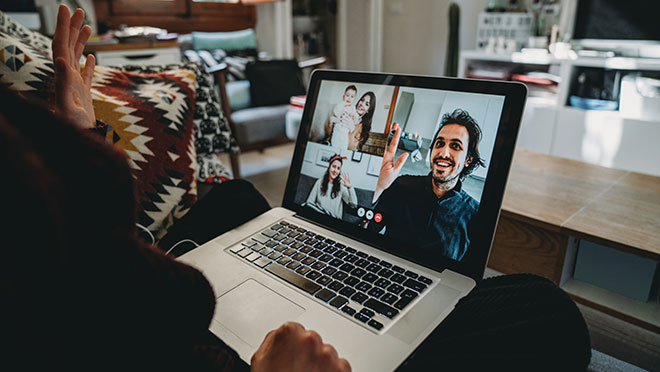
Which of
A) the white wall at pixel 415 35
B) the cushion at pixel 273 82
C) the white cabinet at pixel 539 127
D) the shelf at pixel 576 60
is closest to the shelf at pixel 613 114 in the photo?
the white cabinet at pixel 539 127

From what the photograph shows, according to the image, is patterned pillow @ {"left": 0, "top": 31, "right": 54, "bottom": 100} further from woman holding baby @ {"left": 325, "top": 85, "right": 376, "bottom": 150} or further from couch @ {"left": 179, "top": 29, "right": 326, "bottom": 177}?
couch @ {"left": 179, "top": 29, "right": 326, "bottom": 177}

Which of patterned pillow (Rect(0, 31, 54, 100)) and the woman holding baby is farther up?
patterned pillow (Rect(0, 31, 54, 100))

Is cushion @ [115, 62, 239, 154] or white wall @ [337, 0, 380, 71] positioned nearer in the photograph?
cushion @ [115, 62, 239, 154]

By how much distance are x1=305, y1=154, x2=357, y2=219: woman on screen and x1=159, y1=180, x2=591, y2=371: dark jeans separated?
26cm

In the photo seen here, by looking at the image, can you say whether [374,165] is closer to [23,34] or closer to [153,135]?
[153,135]

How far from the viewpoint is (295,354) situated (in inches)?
17.4

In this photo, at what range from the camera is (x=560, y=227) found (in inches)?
39.9

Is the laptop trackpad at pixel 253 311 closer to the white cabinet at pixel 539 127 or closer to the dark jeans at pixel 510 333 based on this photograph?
the dark jeans at pixel 510 333

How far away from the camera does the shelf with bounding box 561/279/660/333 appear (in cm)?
95

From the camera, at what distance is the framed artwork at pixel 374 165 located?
70cm

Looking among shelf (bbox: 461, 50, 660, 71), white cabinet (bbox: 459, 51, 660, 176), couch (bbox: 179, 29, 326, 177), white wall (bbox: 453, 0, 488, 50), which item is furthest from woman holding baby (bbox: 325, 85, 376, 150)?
white wall (bbox: 453, 0, 488, 50)

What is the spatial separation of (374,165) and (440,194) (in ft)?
0.41

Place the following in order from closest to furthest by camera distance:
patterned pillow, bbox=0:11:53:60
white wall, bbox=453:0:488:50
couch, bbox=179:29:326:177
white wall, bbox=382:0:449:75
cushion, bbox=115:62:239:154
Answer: cushion, bbox=115:62:239:154, patterned pillow, bbox=0:11:53:60, couch, bbox=179:29:326:177, white wall, bbox=453:0:488:50, white wall, bbox=382:0:449:75

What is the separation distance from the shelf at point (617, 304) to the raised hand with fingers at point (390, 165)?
2.20 ft
